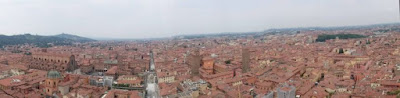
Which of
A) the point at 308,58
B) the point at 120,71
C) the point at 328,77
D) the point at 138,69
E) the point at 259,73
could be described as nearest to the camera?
the point at 328,77

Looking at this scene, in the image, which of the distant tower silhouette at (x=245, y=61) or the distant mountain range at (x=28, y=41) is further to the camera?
the distant mountain range at (x=28, y=41)

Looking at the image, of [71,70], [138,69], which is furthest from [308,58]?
[71,70]

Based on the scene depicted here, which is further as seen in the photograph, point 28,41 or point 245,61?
point 28,41

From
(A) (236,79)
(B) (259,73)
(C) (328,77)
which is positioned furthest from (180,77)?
(C) (328,77)

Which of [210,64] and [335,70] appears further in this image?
[210,64]

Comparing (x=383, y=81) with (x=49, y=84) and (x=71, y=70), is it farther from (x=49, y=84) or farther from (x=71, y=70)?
(x=71, y=70)

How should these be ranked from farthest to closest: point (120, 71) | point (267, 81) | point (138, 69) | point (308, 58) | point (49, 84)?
point (308, 58) → point (138, 69) → point (120, 71) → point (267, 81) → point (49, 84)

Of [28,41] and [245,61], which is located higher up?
[28,41]

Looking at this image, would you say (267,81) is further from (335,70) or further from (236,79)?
(335,70)

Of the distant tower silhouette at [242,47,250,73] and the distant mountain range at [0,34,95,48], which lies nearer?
the distant tower silhouette at [242,47,250,73]
